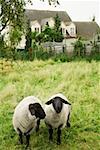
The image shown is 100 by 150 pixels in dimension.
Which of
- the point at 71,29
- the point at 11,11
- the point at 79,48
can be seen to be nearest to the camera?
the point at 11,11

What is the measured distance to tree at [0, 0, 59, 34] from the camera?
6727mm

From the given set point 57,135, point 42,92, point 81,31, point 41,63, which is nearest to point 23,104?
point 57,135

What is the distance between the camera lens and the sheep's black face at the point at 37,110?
729cm

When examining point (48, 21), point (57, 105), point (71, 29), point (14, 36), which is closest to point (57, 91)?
point (57, 105)

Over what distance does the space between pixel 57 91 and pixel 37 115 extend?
5.96 meters

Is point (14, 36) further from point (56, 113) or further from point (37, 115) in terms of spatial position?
point (56, 113)

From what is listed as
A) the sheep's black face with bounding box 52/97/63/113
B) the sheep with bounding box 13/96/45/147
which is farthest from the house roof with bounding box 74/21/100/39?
the sheep's black face with bounding box 52/97/63/113

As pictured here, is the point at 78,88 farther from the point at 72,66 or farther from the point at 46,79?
the point at 72,66

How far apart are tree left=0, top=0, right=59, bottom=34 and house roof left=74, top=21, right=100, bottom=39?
46.5 metres

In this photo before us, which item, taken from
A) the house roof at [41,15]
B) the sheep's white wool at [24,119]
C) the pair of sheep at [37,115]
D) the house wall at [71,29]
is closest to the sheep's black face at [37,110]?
the pair of sheep at [37,115]

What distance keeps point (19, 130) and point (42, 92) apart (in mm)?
5046

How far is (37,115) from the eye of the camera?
7.34 meters

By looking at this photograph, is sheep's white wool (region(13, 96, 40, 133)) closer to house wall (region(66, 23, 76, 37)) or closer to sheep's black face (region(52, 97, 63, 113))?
sheep's black face (region(52, 97, 63, 113))

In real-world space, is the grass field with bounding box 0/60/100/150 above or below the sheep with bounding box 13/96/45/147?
below
